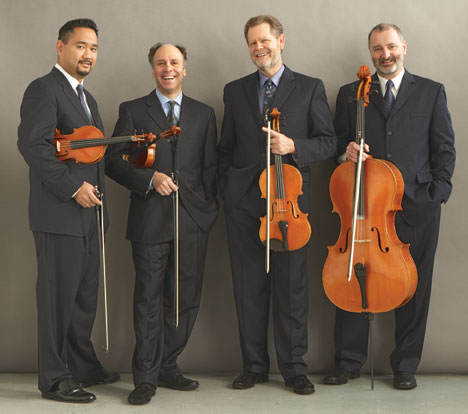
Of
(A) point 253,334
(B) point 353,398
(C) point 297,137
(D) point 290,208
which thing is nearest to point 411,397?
(B) point 353,398

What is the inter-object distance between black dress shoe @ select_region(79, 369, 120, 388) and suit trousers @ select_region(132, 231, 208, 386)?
285 mm

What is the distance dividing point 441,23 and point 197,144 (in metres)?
1.49

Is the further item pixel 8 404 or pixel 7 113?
pixel 7 113

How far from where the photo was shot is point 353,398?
10.6 ft

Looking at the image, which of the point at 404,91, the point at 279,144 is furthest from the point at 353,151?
the point at 404,91

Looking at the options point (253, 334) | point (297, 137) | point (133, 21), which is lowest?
point (253, 334)

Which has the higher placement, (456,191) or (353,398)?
(456,191)

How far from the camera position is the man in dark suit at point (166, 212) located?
327 cm

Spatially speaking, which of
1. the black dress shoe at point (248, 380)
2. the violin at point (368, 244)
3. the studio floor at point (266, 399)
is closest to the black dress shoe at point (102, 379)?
the studio floor at point (266, 399)

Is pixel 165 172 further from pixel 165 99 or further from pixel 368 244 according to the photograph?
pixel 368 244

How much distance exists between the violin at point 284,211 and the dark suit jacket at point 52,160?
2.77ft

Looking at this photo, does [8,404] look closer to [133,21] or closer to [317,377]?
[317,377]

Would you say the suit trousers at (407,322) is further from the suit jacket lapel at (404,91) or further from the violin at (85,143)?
the violin at (85,143)

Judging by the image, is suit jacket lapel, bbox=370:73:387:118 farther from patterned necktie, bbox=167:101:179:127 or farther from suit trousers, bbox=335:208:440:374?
patterned necktie, bbox=167:101:179:127
